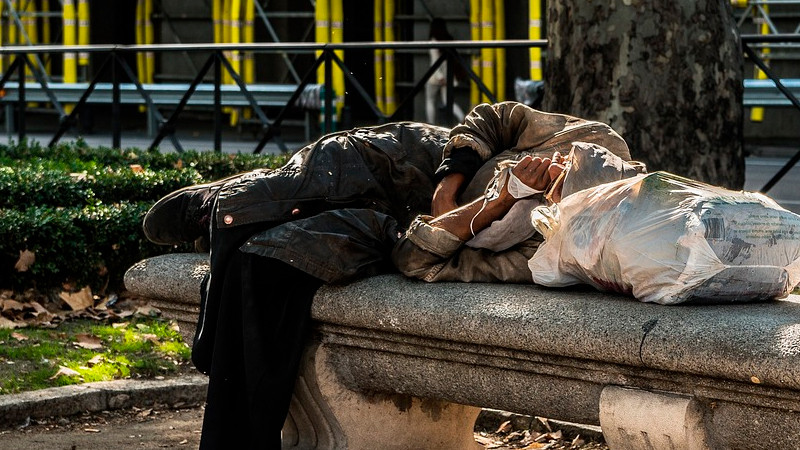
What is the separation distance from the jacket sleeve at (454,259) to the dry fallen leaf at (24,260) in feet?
11.2

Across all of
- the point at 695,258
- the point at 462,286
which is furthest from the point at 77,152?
the point at 695,258

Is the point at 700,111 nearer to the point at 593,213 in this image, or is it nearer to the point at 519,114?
the point at 519,114

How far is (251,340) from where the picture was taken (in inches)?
159

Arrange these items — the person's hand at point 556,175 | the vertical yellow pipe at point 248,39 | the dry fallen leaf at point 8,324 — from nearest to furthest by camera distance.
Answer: the person's hand at point 556,175 < the dry fallen leaf at point 8,324 < the vertical yellow pipe at point 248,39

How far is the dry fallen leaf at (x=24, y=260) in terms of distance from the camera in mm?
6820

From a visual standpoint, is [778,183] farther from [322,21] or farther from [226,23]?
[226,23]

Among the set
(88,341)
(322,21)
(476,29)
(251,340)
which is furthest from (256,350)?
(322,21)

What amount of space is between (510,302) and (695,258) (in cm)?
56

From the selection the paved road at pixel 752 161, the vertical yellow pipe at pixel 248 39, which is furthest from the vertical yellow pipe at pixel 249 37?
the paved road at pixel 752 161

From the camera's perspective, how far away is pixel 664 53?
604 cm

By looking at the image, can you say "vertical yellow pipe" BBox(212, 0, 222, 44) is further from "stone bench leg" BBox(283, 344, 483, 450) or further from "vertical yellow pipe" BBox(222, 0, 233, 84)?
"stone bench leg" BBox(283, 344, 483, 450)

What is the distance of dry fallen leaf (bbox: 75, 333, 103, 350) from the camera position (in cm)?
618

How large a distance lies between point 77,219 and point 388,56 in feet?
37.0

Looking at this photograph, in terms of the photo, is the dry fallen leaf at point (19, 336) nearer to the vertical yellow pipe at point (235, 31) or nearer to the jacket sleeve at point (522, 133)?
the jacket sleeve at point (522, 133)
